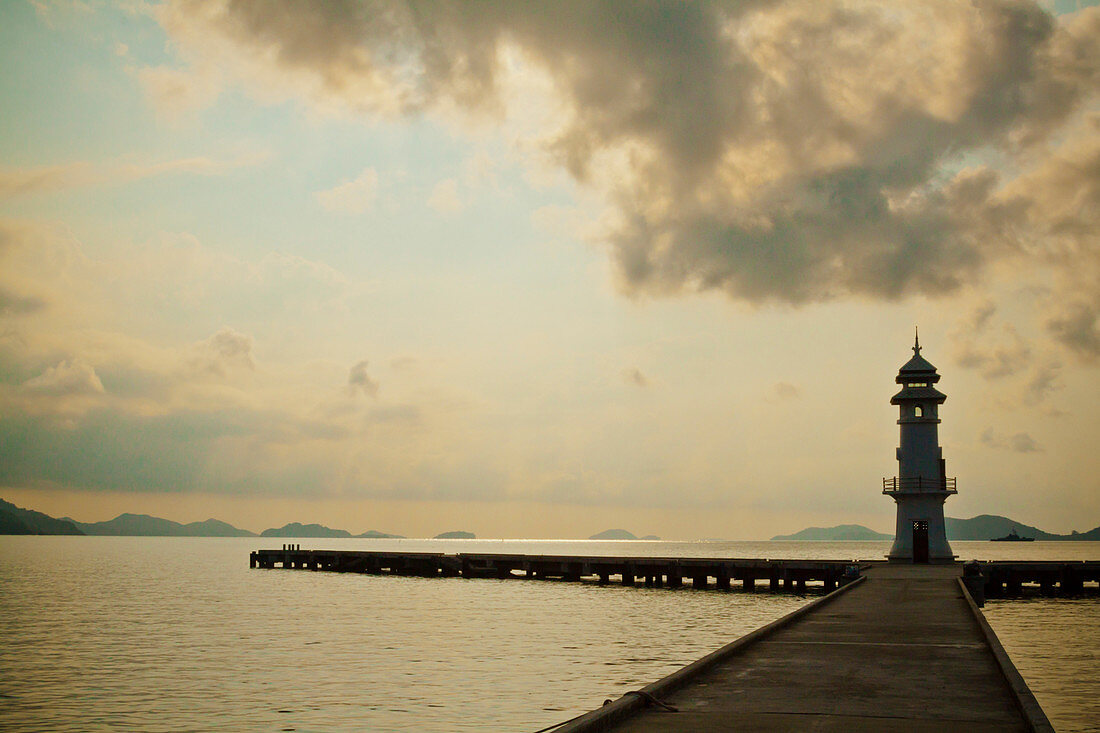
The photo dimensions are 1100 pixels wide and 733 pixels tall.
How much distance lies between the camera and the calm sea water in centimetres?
1758

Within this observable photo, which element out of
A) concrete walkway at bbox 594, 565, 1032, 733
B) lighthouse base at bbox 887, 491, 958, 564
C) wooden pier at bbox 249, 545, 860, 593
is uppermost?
lighthouse base at bbox 887, 491, 958, 564

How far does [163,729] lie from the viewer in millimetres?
16562

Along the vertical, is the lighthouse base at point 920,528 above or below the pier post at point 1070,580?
above

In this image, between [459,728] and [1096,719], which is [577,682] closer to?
[459,728]

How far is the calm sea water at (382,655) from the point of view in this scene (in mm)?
17578

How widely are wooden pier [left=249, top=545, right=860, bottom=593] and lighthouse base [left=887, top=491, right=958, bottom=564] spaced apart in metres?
2.72

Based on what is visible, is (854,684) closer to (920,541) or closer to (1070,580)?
(920,541)

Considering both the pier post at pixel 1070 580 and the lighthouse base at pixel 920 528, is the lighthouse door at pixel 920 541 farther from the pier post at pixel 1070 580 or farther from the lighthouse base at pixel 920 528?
the pier post at pixel 1070 580

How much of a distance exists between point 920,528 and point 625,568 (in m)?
16.6

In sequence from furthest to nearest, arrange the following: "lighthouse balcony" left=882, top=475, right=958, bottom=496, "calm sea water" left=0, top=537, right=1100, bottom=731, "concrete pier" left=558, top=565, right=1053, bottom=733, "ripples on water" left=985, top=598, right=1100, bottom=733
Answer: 1. "lighthouse balcony" left=882, top=475, right=958, bottom=496
2. "calm sea water" left=0, top=537, right=1100, bottom=731
3. "ripples on water" left=985, top=598, right=1100, bottom=733
4. "concrete pier" left=558, top=565, right=1053, bottom=733

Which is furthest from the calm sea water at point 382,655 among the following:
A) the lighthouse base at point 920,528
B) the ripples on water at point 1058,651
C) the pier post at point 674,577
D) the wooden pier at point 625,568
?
the lighthouse base at point 920,528

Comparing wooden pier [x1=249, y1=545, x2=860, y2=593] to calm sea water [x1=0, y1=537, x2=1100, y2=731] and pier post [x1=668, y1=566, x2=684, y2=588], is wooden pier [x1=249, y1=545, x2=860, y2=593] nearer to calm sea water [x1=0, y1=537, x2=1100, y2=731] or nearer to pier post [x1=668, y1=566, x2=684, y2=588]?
pier post [x1=668, y1=566, x2=684, y2=588]

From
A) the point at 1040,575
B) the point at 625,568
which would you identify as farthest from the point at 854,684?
the point at 625,568

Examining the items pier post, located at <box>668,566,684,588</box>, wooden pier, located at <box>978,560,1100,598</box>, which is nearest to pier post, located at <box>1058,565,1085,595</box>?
wooden pier, located at <box>978,560,1100,598</box>
